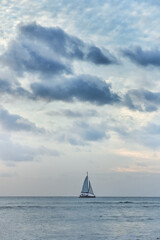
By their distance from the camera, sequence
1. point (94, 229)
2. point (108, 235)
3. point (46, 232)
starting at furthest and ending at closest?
1. point (94, 229)
2. point (46, 232)
3. point (108, 235)

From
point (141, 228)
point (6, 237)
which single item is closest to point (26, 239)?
point (6, 237)

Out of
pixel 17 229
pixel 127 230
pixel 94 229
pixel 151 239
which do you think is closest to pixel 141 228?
pixel 127 230

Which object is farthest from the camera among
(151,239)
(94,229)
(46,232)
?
(94,229)

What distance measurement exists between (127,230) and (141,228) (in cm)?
427

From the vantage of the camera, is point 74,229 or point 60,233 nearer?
point 60,233

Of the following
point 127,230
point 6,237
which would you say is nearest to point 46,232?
point 6,237

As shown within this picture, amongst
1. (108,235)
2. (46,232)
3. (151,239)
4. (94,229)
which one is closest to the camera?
(151,239)

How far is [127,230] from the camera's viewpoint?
6003 cm

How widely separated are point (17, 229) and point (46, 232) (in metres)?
8.28

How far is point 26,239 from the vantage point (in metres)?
50.0

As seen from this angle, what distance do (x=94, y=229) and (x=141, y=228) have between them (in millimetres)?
8984

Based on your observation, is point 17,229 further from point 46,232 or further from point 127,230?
point 127,230

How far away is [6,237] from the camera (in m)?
52.2

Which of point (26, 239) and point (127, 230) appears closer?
point (26, 239)
